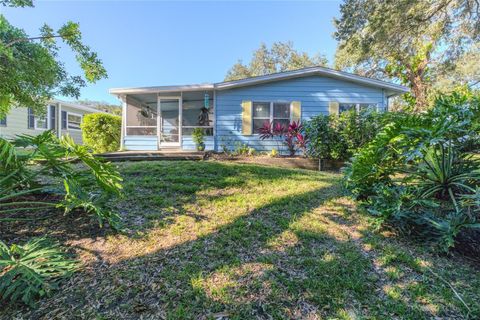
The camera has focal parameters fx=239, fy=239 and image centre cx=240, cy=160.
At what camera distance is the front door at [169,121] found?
10133mm

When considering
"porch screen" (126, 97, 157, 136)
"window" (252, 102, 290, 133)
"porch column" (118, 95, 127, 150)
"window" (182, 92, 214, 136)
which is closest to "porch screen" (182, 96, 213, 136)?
"window" (182, 92, 214, 136)

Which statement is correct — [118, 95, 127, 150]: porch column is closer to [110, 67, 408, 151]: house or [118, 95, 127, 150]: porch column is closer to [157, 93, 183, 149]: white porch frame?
[110, 67, 408, 151]: house

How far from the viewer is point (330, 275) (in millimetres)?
1943

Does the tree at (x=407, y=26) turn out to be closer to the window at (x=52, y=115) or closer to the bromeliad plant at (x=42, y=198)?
the bromeliad plant at (x=42, y=198)

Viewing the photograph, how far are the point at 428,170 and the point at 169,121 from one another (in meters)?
9.77

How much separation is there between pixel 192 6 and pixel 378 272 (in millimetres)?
12258

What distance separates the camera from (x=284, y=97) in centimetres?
920

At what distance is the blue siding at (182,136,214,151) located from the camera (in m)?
9.48

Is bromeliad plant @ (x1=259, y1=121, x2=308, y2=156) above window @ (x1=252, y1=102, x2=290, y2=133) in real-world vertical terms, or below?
below

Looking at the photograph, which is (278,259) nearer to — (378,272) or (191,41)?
(378,272)

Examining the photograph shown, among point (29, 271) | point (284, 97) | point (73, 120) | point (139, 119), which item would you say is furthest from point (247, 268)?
point (73, 120)

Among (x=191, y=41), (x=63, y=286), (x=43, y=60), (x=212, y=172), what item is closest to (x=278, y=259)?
(x=63, y=286)

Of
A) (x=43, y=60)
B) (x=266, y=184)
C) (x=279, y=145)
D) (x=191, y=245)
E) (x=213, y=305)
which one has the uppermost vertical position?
(x=43, y=60)

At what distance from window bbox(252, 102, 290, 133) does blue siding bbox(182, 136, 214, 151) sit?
1785mm
